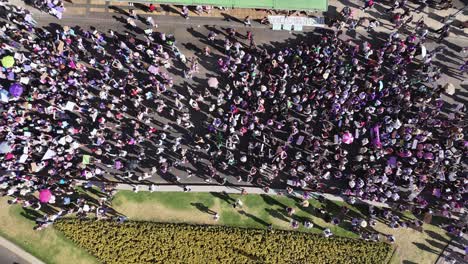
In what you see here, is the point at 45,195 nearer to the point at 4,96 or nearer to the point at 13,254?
the point at 13,254

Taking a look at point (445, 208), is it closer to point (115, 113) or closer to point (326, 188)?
point (326, 188)

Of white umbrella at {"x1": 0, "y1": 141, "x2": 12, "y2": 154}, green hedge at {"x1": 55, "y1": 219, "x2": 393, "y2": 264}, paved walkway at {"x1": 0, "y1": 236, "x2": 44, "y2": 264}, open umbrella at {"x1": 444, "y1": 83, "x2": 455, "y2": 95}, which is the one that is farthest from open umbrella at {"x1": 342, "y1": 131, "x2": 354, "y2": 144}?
paved walkway at {"x1": 0, "y1": 236, "x2": 44, "y2": 264}

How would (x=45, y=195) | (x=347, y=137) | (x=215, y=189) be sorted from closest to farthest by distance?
1. (x=45, y=195)
2. (x=347, y=137)
3. (x=215, y=189)

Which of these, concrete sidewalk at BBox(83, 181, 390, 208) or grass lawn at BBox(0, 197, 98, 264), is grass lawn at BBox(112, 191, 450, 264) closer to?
concrete sidewalk at BBox(83, 181, 390, 208)

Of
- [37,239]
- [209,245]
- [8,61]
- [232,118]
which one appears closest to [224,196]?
[209,245]

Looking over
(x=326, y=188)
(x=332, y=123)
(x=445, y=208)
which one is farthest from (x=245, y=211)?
(x=445, y=208)
